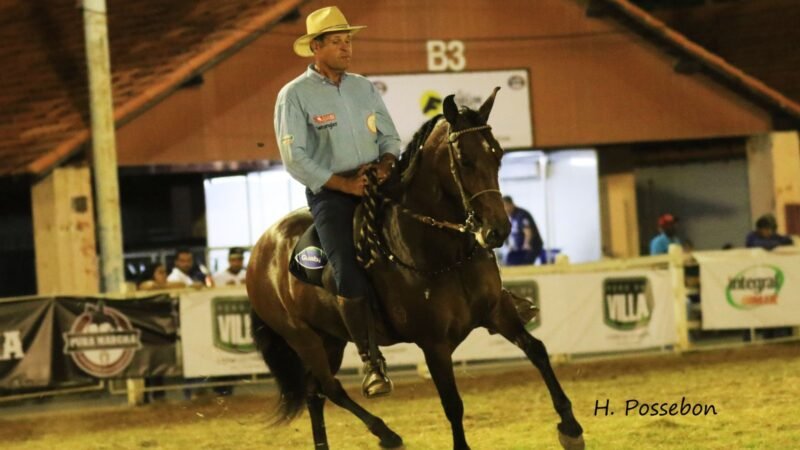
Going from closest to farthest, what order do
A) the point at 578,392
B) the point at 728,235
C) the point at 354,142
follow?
the point at 354,142 < the point at 578,392 < the point at 728,235

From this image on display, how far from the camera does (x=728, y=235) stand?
82.9ft

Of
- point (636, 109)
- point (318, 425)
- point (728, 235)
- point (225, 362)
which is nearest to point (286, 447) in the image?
point (318, 425)

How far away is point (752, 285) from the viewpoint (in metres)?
16.6

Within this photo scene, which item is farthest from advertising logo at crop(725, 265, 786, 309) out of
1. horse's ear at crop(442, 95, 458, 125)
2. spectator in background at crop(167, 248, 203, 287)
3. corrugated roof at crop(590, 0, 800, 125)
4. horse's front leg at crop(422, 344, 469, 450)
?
horse's ear at crop(442, 95, 458, 125)

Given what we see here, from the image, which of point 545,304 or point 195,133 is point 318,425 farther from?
point 195,133

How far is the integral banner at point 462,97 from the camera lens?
20500 mm

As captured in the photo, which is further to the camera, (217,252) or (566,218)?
(566,218)

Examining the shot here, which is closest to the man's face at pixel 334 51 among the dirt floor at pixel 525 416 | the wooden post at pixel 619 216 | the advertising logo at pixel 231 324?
the dirt floor at pixel 525 416

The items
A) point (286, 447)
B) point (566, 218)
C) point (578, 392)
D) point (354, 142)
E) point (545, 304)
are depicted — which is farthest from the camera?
point (566, 218)

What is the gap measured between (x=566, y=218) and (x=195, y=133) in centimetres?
709

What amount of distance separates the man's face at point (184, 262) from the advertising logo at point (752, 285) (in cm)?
671

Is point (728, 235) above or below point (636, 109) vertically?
below

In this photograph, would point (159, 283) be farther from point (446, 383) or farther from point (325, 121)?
point (446, 383)

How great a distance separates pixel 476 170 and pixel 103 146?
974 cm
